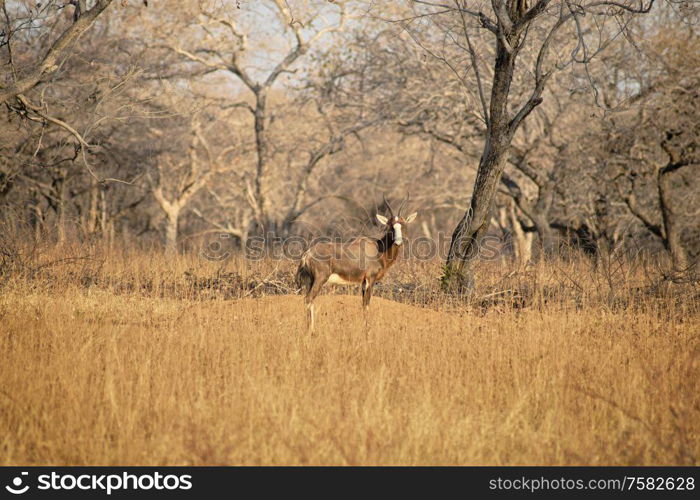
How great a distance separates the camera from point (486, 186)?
1198 centimetres

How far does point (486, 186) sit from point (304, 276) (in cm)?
358

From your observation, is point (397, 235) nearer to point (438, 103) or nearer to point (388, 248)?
point (388, 248)

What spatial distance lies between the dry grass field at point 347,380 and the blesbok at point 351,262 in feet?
1.13

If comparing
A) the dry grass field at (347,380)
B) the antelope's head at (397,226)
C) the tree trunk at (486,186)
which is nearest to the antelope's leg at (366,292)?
the dry grass field at (347,380)

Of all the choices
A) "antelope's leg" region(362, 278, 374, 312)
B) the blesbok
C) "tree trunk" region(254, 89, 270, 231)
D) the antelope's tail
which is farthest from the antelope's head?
"tree trunk" region(254, 89, 270, 231)

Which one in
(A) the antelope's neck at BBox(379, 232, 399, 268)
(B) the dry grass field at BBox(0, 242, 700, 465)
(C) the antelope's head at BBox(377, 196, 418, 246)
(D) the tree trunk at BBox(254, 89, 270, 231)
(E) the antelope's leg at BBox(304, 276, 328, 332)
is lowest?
(B) the dry grass field at BBox(0, 242, 700, 465)

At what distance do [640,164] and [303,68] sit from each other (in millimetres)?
9923

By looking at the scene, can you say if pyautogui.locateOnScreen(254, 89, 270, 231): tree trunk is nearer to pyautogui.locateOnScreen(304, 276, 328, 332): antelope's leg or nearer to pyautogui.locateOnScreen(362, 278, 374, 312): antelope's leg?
pyautogui.locateOnScreen(362, 278, 374, 312): antelope's leg

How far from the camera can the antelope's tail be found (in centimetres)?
1014

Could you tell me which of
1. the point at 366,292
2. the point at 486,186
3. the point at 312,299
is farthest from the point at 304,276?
the point at 486,186

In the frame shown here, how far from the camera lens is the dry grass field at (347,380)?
16.4 ft

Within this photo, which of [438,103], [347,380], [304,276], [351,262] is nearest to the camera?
[347,380]

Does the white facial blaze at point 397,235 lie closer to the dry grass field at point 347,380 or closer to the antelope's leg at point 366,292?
the antelope's leg at point 366,292
